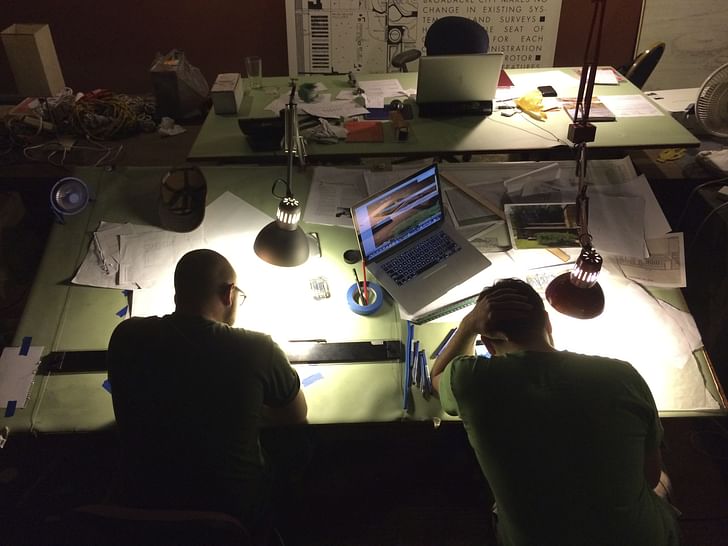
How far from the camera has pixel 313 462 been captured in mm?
2107

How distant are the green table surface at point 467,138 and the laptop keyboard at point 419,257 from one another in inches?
27.5

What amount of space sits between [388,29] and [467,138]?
179 cm

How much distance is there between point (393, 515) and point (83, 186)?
5.73 feet

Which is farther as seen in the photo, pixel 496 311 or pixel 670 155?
pixel 670 155

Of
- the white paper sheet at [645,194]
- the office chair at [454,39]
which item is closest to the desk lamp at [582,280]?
the white paper sheet at [645,194]

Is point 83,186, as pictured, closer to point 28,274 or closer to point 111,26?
point 28,274

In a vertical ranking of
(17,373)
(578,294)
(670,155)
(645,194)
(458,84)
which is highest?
(458,84)

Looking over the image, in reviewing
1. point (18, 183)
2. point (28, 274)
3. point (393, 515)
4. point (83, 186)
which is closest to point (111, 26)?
point (18, 183)

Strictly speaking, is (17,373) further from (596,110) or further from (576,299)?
(596,110)

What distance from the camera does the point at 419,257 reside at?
75.4 inches

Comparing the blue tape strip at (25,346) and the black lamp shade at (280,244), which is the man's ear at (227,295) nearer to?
the black lamp shade at (280,244)

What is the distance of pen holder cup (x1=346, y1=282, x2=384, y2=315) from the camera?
5.75ft

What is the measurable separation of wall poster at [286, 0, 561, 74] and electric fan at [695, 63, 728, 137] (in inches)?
78.0

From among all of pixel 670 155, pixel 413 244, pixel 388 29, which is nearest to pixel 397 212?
pixel 413 244
